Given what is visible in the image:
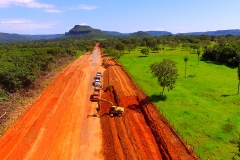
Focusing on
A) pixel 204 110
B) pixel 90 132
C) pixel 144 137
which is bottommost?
pixel 90 132

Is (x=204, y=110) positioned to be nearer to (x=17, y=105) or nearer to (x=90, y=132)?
(x=90, y=132)

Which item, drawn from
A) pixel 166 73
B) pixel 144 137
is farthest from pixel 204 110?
pixel 144 137

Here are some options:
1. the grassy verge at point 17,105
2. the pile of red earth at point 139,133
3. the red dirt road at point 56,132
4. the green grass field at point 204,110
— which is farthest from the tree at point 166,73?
the grassy verge at point 17,105

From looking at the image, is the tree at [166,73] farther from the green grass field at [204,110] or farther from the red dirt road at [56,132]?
the red dirt road at [56,132]

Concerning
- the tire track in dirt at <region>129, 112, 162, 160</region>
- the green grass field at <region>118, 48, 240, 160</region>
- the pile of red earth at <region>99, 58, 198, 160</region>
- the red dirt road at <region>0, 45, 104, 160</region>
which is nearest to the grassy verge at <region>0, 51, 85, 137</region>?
the red dirt road at <region>0, 45, 104, 160</region>

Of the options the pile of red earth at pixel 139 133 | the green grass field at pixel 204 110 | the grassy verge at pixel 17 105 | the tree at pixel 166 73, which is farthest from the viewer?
the tree at pixel 166 73

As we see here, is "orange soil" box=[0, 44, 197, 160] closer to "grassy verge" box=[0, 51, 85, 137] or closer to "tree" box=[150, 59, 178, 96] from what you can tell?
"grassy verge" box=[0, 51, 85, 137]

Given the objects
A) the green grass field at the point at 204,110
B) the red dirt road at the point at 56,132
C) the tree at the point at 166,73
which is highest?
the tree at the point at 166,73
